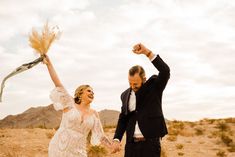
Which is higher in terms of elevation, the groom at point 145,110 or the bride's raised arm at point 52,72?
the bride's raised arm at point 52,72

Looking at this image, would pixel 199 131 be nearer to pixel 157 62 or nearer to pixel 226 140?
pixel 226 140

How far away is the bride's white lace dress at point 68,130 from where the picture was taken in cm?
648

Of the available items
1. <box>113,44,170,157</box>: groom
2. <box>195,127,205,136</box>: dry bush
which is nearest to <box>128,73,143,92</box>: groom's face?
<box>113,44,170,157</box>: groom

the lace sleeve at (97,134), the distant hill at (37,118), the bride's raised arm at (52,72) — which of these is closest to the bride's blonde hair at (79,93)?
the bride's raised arm at (52,72)

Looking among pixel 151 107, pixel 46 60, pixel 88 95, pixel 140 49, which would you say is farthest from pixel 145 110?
pixel 46 60

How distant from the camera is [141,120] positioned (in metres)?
6.06

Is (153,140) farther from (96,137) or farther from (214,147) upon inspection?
(214,147)

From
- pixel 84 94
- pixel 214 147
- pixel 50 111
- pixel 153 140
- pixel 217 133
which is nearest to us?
pixel 153 140

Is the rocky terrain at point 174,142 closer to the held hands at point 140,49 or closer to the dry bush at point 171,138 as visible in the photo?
the dry bush at point 171,138

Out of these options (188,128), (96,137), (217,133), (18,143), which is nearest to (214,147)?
(217,133)

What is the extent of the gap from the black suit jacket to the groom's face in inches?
2.0

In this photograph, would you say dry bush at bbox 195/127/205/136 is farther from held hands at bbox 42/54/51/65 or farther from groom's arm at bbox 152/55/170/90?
held hands at bbox 42/54/51/65

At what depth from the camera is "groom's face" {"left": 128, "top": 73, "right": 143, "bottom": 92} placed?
20.0 feet

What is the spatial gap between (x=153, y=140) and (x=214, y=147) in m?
15.1
